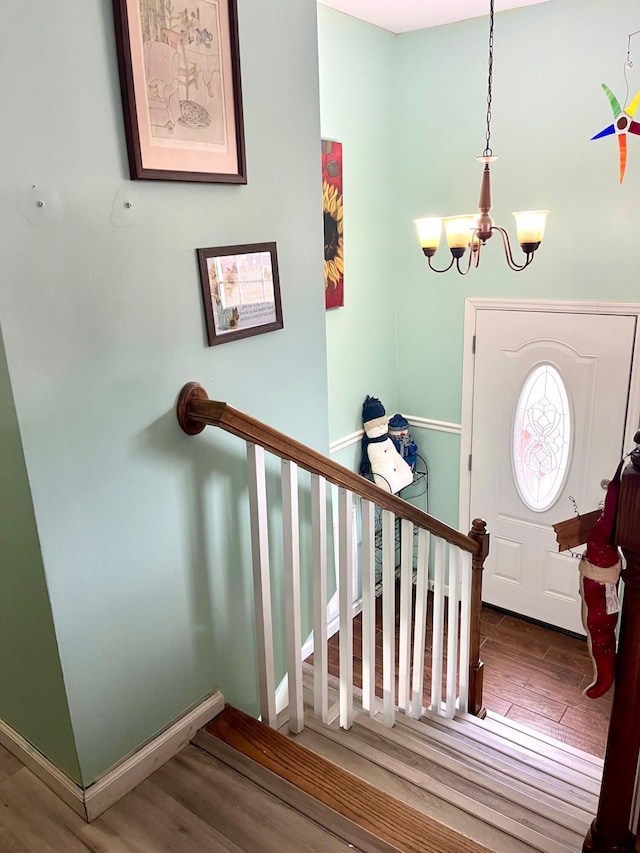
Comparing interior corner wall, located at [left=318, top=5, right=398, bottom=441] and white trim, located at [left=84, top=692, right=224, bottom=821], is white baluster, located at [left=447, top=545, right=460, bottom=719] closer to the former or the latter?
white trim, located at [left=84, top=692, right=224, bottom=821]

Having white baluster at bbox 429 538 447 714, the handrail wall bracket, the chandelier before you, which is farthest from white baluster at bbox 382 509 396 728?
the chandelier

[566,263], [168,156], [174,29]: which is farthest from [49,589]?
[566,263]

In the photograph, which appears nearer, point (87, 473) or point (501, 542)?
point (87, 473)

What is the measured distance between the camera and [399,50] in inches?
144

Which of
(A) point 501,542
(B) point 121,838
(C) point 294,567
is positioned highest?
(C) point 294,567

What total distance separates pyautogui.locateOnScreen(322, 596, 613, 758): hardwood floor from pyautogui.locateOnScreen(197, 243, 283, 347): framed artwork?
216 cm

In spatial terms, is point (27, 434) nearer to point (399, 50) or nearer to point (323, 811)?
point (323, 811)

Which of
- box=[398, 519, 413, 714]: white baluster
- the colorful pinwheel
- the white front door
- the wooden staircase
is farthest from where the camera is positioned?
the white front door

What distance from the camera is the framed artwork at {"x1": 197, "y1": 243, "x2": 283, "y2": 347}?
163 centimetres

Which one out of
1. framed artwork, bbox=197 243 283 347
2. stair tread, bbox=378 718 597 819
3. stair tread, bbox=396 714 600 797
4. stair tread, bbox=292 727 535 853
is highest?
framed artwork, bbox=197 243 283 347

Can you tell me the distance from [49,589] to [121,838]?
0.59 m

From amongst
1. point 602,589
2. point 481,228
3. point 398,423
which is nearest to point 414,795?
point 602,589

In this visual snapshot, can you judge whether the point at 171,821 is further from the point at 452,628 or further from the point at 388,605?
the point at 452,628

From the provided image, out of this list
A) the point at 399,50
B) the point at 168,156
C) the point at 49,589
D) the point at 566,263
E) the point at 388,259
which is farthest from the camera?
the point at 388,259
